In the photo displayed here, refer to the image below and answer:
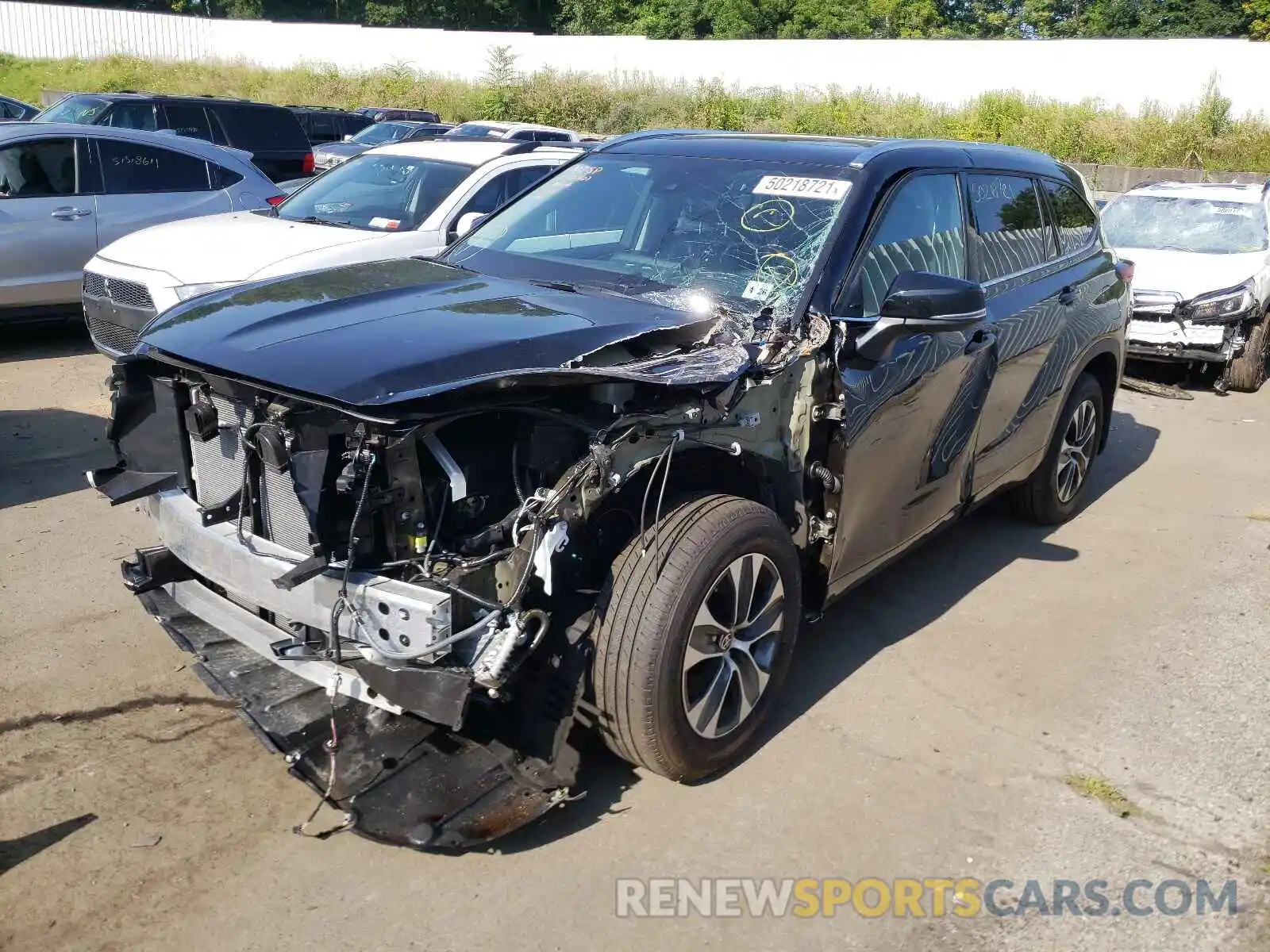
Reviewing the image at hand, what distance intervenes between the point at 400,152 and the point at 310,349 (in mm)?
6487

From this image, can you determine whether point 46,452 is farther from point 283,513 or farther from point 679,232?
point 679,232

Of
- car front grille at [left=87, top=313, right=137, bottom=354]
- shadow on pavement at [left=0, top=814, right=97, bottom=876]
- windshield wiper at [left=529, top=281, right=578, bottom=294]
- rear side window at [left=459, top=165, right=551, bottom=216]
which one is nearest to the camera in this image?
shadow on pavement at [left=0, top=814, right=97, bottom=876]

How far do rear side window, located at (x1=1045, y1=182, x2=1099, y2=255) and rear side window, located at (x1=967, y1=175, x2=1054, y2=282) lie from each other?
0.69 ft

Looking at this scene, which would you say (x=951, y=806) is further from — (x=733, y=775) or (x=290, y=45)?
(x=290, y=45)

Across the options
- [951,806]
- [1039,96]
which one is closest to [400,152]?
[951,806]

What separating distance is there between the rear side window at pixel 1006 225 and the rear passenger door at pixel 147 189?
7.41 metres

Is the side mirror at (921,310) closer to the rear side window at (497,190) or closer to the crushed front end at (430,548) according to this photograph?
the crushed front end at (430,548)

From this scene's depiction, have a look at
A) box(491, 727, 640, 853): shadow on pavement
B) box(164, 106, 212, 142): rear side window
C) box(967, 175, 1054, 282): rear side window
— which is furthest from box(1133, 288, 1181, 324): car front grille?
box(164, 106, 212, 142): rear side window

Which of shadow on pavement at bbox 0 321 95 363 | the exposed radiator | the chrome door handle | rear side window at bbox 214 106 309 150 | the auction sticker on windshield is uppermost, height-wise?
rear side window at bbox 214 106 309 150

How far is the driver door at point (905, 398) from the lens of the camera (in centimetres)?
394

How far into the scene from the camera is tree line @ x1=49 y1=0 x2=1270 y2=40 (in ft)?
173

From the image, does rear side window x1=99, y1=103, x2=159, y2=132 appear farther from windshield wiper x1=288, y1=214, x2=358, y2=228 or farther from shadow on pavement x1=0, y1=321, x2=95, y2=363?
windshield wiper x1=288, y1=214, x2=358, y2=228

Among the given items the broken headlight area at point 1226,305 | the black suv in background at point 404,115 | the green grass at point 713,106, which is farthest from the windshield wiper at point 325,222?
the green grass at point 713,106

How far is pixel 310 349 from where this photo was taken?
3.19 meters
